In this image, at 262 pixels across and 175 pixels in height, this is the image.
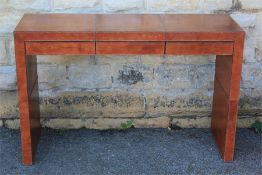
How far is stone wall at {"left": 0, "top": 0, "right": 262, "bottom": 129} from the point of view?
11.1ft

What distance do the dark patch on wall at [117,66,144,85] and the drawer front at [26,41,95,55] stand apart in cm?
71

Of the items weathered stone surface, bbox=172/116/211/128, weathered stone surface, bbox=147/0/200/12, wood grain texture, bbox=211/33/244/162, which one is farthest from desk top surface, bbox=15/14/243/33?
weathered stone surface, bbox=172/116/211/128

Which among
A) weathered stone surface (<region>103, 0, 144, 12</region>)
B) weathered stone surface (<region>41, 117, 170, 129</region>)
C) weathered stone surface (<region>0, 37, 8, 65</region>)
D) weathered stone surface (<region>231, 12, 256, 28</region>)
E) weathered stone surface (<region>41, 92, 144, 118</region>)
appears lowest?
weathered stone surface (<region>41, 117, 170, 129</region>)

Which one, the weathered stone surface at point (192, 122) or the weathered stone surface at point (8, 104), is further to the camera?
the weathered stone surface at point (192, 122)

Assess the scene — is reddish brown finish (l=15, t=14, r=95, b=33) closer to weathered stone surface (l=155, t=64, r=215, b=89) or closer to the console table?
the console table

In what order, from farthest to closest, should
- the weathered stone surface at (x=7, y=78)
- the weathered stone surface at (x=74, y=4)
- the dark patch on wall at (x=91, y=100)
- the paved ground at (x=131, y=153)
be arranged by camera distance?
1. the dark patch on wall at (x=91, y=100)
2. the weathered stone surface at (x=7, y=78)
3. the weathered stone surface at (x=74, y=4)
4. the paved ground at (x=131, y=153)

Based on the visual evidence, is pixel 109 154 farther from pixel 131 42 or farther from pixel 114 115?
pixel 131 42

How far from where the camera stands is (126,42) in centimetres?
283

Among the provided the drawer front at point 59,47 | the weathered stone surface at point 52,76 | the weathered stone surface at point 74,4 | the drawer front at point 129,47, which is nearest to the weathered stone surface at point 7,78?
the weathered stone surface at point 52,76

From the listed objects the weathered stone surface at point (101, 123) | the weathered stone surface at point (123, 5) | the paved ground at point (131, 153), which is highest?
the weathered stone surface at point (123, 5)

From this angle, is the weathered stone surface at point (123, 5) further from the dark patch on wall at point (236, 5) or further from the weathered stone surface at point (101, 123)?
the weathered stone surface at point (101, 123)

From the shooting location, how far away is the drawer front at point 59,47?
2814 mm

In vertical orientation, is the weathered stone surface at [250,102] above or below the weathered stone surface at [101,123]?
above

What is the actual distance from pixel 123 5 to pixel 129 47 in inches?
25.1
